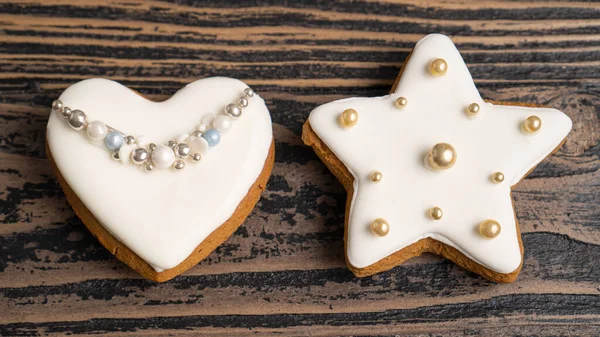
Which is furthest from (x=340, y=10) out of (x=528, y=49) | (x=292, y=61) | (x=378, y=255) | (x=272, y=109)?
(x=378, y=255)

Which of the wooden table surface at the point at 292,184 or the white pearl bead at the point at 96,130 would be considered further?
the wooden table surface at the point at 292,184

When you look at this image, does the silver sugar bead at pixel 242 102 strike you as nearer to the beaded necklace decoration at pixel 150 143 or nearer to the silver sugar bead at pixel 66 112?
the beaded necklace decoration at pixel 150 143

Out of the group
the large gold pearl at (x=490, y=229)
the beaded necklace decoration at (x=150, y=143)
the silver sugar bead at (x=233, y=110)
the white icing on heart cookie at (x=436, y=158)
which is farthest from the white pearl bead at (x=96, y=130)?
the large gold pearl at (x=490, y=229)

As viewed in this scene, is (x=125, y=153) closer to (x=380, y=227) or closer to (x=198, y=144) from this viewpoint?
(x=198, y=144)

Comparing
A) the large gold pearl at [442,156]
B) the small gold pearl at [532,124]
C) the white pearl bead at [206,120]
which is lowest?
the large gold pearl at [442,156]

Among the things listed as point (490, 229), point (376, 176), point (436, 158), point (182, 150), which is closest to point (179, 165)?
point (182, 150)

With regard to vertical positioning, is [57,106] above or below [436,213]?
above

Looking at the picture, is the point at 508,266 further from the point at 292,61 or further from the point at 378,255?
the point at 292,61
